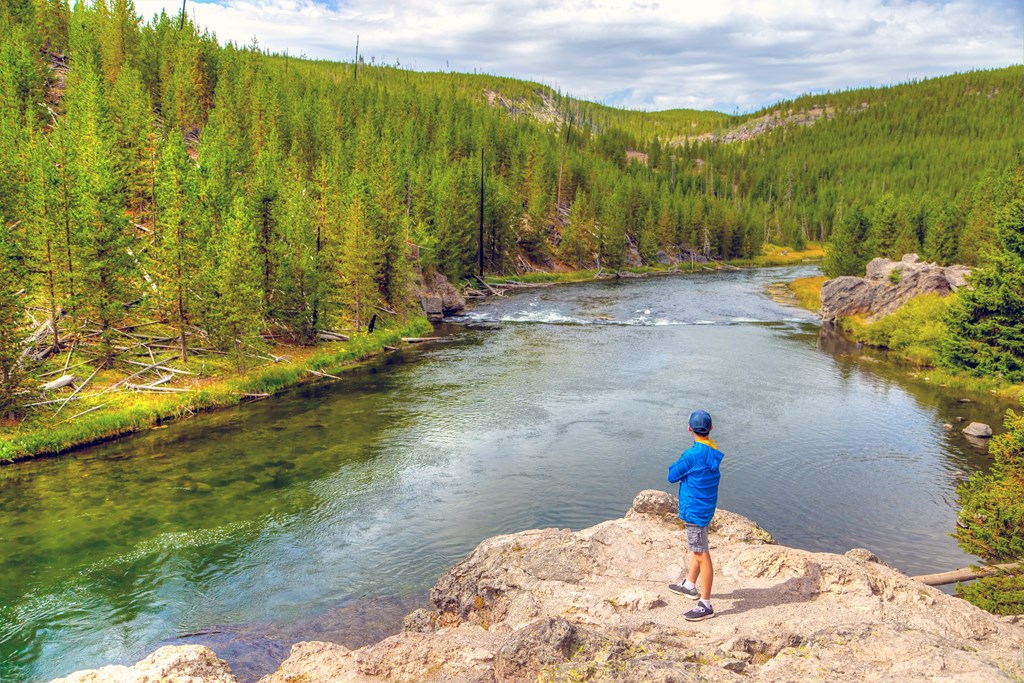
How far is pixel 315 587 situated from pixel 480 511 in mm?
7132

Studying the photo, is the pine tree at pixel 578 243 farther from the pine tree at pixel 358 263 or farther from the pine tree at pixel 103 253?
the pine tree at pixel 103 253

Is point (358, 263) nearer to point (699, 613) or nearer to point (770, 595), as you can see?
point (770, 595)

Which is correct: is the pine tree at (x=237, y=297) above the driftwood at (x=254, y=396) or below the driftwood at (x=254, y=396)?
above

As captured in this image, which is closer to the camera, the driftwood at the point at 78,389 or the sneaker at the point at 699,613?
the sneaker at the point at 699,613

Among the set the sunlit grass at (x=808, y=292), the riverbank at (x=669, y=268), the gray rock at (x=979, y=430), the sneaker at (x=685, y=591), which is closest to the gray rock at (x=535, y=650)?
the sneaker at (x=685, y=591)

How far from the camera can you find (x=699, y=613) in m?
10.8

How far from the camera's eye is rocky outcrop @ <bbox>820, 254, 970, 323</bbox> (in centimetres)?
5900

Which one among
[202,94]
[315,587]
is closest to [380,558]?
[315,587]

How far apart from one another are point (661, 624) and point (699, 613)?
720 mm

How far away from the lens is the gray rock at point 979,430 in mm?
31906

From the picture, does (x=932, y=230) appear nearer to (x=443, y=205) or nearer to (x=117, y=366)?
(x=443, y=205)

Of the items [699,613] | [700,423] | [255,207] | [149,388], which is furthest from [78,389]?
[699,613]

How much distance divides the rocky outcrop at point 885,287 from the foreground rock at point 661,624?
2170 inches

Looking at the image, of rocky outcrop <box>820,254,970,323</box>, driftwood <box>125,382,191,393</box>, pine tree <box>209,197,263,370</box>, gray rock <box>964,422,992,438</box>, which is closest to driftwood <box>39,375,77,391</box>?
driftwood <box>125,382,191,393</box>
